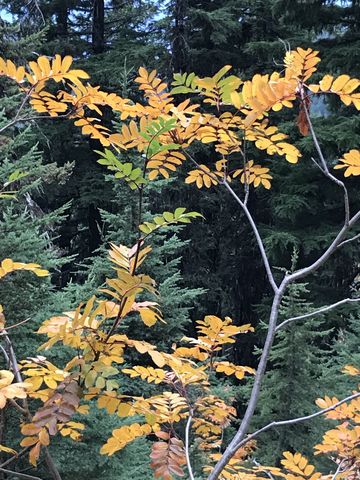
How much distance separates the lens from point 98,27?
10359 millimetres

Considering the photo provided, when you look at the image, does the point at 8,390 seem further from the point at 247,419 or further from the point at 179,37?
the point at 179,37

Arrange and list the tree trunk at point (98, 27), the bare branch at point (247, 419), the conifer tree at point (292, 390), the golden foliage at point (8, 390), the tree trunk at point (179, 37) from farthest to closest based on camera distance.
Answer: the tree trunk at point (98, 27) < the tree trunk at point (179, 37) < the conifer tree at point (292, 390) < the bare branch at point (247, 419) < the golden foliage at point (8, 390)

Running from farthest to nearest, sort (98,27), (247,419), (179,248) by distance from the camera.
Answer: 1. (98,27)
2. (179,248)
3. (247,419)

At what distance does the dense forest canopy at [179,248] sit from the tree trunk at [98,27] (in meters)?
0.04

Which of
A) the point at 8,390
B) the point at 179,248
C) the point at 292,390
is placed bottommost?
the point at 292,390

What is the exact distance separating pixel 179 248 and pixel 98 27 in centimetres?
590

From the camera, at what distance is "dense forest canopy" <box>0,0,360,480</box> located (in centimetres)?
129

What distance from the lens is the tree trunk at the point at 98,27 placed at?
10.3m

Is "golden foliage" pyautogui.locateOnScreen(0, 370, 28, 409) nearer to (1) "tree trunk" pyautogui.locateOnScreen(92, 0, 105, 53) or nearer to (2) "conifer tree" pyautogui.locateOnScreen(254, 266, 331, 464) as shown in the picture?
(2) "conifer tree" pyautogui.locateOnScreen(254, 266, 331, 464)

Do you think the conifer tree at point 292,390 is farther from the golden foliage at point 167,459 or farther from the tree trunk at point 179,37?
the tree trunk at point 179,37

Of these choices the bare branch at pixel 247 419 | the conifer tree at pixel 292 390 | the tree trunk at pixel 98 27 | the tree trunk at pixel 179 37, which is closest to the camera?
the bare branch at pixel 247 419

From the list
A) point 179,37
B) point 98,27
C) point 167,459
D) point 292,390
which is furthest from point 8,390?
point 98,27

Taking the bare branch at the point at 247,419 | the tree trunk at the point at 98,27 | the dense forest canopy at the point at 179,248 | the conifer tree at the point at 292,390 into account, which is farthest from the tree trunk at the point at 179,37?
the bare branch at the point at 247,419

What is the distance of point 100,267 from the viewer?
4566 millimetres
